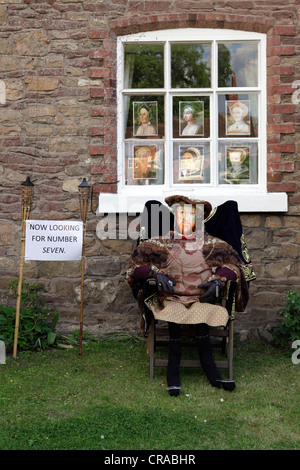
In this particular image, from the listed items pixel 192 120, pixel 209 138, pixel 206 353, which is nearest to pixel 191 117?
pixel 192 120

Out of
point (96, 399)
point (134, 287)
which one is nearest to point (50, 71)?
point (134, 287)

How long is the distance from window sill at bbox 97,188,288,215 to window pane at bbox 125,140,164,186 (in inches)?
10.4

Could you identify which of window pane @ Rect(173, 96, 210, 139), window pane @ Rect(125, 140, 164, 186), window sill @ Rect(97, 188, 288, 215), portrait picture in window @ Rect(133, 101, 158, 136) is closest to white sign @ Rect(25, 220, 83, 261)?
window sill @ Rect(97, 188, 288, 215)

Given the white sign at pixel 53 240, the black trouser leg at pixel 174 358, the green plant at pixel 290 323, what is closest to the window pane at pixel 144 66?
the white sign at pixel 53 240

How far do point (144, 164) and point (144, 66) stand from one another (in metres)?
1.15

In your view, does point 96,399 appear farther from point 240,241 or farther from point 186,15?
point 186,15

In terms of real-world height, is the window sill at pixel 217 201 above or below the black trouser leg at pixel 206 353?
above

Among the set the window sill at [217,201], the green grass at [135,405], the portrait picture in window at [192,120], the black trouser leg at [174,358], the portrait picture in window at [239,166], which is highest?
the portrait picture in window at [192,120]

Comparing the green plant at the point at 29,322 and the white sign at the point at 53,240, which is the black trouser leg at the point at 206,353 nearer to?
the white sign at the point at 53,240

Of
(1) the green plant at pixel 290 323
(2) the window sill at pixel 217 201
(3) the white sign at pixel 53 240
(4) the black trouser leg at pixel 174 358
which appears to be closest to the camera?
(4) the black trouser leg at pixel 174 358

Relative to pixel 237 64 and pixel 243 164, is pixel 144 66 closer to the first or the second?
pixel 237 64

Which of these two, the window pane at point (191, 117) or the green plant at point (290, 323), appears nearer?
the green plant at point (290, 323)

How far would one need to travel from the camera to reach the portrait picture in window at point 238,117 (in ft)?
18.4

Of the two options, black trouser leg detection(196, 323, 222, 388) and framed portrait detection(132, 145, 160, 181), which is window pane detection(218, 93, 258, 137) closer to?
framed portrait detection(132, 145, 160, 181)
